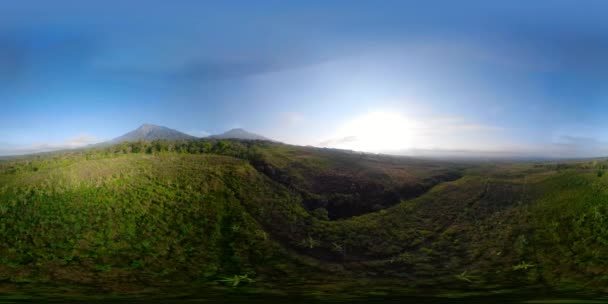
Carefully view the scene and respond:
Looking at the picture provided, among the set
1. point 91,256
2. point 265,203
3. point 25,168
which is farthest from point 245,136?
point 25,168

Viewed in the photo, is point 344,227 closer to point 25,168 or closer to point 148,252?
point 148,252

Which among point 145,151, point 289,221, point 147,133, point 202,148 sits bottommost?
point 289,221

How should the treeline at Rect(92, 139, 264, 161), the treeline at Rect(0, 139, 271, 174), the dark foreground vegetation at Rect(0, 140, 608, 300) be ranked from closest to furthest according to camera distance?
the dark foreground vegetation at Rect(0, 140, 608, 300) → the treeline at Rect(0, 139, 271, 174) → the treeline at Rect(92, 139, 264, 161)

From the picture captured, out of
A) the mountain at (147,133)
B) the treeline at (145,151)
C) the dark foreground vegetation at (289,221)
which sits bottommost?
the dark foreground vegetation at (289,221)

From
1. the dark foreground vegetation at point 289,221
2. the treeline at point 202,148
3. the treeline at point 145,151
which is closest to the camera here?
the dark foreground vegetation at point 289,221

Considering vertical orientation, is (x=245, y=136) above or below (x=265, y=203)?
above

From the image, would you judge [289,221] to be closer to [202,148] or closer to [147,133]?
[202,148]

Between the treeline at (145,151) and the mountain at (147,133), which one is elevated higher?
the mountain at (147,133)

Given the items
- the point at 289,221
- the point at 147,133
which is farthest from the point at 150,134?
the point at 289,221
